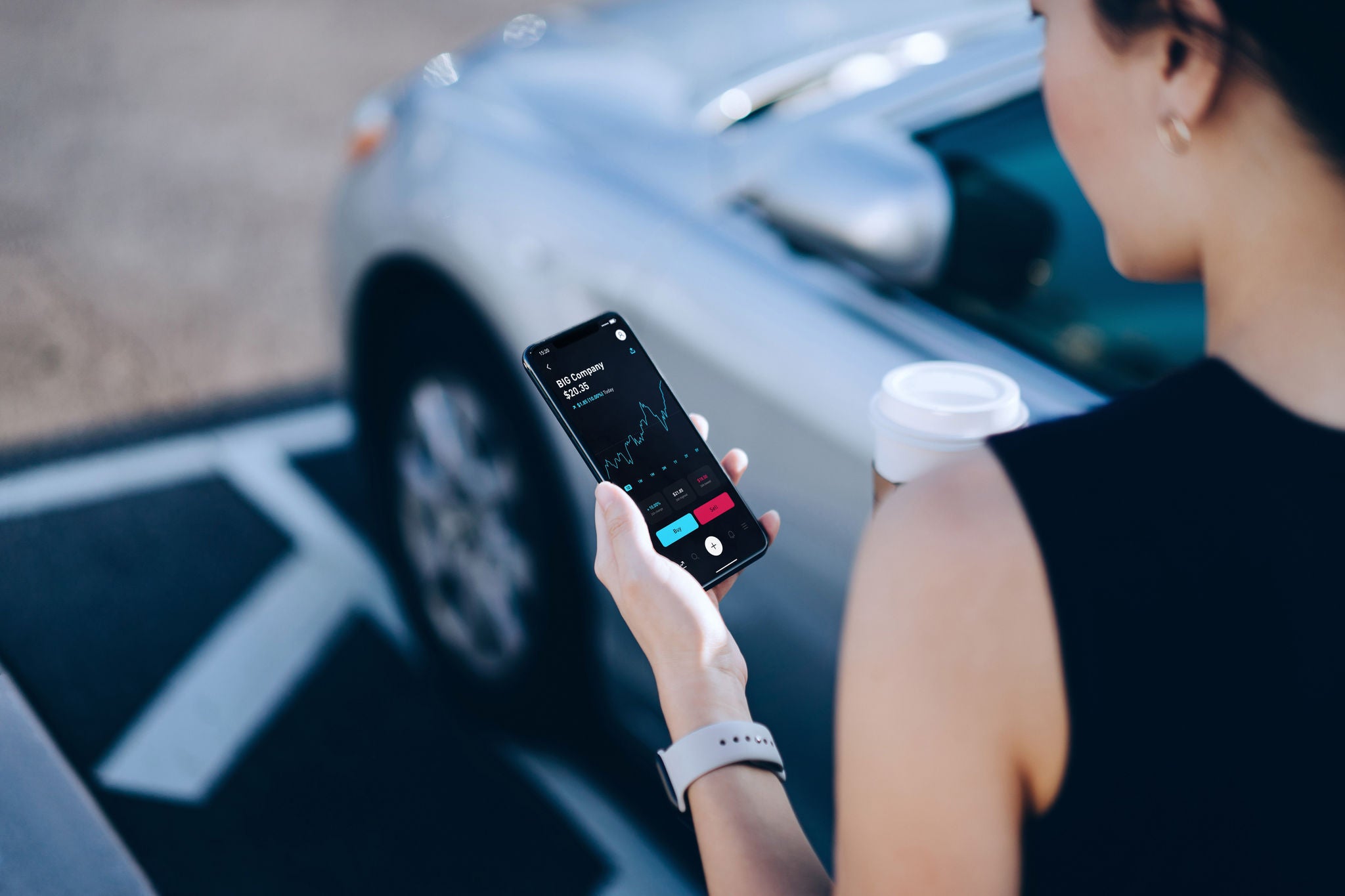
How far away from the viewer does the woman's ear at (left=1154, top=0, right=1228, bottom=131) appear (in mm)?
773

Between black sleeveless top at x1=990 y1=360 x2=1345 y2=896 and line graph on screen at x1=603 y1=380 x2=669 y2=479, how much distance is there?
672 mm

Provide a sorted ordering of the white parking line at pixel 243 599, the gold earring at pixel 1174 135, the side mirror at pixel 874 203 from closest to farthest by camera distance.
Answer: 1. the gold earring at pixel 1174 135
2. the side mirror at pixel 874 203
3. the white parking line at pixel 243 599

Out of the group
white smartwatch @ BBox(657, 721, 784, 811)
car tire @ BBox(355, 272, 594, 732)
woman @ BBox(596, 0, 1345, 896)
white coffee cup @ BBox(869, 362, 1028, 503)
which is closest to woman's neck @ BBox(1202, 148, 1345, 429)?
woman @ BBox(596, 0, 1345, 896)

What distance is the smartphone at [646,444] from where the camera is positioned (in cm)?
135

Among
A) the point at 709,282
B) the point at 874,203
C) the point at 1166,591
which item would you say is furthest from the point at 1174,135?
the point at 709,282

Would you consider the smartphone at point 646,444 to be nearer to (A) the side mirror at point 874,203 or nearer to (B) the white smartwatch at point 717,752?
(B) the white smartwatch at point 717,752

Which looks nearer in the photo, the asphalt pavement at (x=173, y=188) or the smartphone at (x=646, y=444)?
the smartphone at (x=646, y=444)

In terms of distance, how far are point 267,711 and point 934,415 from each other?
2.10 metres

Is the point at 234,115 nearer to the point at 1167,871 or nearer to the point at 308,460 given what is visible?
the point at 308,460

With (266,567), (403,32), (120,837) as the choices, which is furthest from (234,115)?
(120,837)

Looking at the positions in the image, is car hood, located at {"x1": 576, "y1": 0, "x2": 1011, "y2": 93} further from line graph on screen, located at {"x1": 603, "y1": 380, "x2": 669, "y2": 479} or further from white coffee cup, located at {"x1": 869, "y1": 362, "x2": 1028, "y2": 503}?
white coffee cup, located at {"x1": 869, "y1": 362, "x2": 1028, "y2": 503}

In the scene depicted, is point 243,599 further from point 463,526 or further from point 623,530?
point 623,530

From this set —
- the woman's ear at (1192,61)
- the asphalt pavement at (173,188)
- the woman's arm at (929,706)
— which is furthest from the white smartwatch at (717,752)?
the asphalt pavement at (173,188)

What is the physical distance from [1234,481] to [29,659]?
2.84 metres
